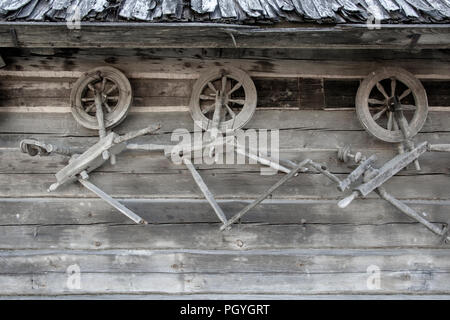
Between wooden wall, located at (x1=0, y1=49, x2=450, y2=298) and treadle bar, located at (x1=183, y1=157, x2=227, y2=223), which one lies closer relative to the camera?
treadle bar, located at (x1=183, y1=157, x2=227, y2=223)

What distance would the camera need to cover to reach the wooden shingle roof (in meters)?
2.60

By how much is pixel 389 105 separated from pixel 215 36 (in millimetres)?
1224

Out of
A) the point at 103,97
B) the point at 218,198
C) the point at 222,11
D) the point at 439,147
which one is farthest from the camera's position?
the point at 218,198

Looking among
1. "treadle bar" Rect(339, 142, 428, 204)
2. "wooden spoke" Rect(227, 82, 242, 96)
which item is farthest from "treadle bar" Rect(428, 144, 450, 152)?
"wooden spoke" Rect(227, 82, 242, 96)

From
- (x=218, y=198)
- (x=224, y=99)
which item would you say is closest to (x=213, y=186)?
(x=218, y=198)

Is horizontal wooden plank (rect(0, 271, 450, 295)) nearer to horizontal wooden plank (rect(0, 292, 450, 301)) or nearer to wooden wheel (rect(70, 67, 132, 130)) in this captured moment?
horizontal wooden plank (rect(0, 292, 450, 301))

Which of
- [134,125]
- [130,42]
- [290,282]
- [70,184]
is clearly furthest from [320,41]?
[70,184]

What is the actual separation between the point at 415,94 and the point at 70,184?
233 cm

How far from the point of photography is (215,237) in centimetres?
315

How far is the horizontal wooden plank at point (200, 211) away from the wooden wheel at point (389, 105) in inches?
18.7

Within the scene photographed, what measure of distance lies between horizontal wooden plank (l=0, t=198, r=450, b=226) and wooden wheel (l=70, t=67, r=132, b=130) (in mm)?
537

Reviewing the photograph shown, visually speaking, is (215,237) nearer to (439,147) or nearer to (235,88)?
(235,88)
